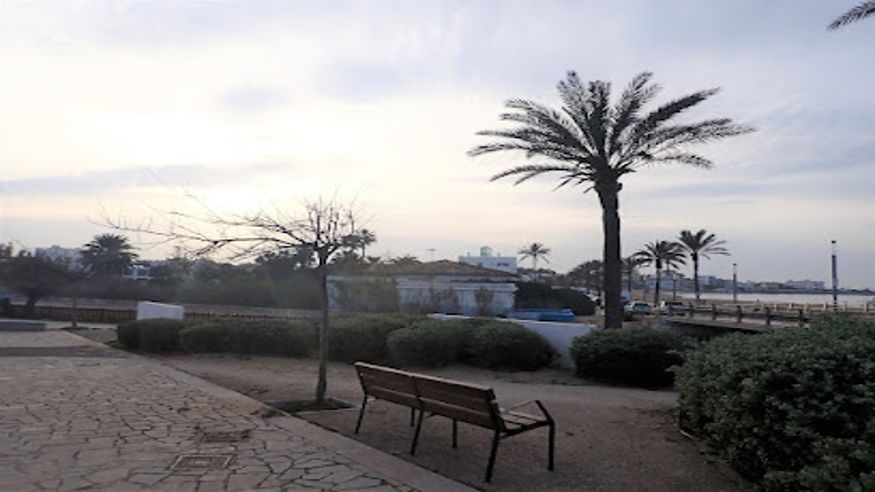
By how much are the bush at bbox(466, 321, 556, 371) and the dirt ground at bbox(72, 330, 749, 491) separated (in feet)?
4.35

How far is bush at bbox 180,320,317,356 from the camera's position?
16828 mm

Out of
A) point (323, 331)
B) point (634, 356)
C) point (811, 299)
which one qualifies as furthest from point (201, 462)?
point (811, 299)

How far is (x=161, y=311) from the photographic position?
2403cm

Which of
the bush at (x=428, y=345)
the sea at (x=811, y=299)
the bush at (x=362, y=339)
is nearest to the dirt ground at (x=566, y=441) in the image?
the bush at (x=428, y=345)

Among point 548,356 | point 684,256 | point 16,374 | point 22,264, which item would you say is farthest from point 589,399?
point 684,256

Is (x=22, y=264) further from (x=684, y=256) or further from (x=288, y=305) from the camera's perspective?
(x=684, y=256)

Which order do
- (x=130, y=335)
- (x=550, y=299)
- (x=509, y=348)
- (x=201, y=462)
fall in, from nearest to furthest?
(x=201, y=462)
(x=509, y=348)
(x=130, y=335)
(x=550, y=299)

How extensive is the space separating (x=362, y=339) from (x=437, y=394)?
30.0 ft

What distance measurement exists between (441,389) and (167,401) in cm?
530

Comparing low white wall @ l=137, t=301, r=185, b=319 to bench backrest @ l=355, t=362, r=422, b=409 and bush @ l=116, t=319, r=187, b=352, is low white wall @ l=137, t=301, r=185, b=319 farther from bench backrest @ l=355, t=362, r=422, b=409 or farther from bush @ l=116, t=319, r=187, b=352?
bench backrest @ l=355, t=362, r=422, b=409

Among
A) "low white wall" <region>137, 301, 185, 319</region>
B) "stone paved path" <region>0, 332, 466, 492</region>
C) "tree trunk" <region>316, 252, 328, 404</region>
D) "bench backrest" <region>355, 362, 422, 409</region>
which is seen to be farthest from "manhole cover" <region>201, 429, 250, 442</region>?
"low white wall" <region>137, 301, 185, 319</region>

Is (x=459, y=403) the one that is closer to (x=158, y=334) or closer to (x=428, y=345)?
(x=428, y=345)

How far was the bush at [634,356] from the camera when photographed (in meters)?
12.4

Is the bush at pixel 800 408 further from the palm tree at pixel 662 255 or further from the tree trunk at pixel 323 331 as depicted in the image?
the palm tree at pixel 662 255
